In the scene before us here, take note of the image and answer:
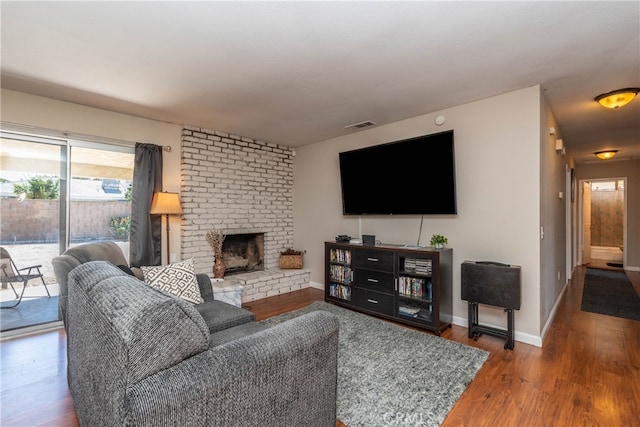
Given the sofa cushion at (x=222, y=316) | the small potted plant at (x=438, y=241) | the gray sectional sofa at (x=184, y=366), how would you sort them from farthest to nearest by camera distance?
the small potted plant at (x=438, y=241)
the sofa cushion at (x=222, y=316)
the gray sectional sofa at (x=184, y=366)

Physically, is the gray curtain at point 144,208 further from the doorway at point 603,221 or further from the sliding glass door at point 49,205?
the doorway at point 603,221

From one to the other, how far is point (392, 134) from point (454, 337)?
235 centimetres

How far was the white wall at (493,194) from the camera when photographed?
2.74 metres

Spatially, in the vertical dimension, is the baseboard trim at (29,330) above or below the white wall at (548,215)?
below

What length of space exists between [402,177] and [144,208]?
9.81 ft

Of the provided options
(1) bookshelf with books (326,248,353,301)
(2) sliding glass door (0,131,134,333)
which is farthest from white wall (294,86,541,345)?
(2) sliding glass door (0,131,134,333)

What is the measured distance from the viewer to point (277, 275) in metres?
4.45

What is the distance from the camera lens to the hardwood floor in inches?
68.8

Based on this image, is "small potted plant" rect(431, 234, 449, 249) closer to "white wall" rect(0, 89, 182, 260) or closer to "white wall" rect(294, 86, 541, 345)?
"white wall" rect(294, 86, 541, 345)

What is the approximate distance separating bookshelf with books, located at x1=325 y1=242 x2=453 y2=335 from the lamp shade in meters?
1.99

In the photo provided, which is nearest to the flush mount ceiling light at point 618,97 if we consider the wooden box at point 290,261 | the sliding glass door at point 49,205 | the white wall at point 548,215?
the white wall at point 548,215

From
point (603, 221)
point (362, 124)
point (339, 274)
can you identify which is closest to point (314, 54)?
point (362, 124)

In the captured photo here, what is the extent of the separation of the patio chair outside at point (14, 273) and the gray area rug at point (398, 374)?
3157 millimetres

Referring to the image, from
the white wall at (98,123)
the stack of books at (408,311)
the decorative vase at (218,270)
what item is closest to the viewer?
the white wall at (98,123)
